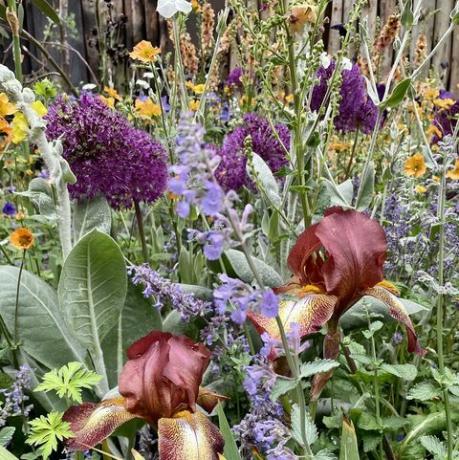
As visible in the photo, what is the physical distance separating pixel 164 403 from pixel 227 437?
102 millimetres

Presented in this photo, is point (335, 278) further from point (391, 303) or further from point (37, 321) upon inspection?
point (37, 321)

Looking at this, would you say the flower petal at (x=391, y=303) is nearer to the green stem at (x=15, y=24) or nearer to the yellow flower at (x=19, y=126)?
the yellow flower at (x=19, y=126)

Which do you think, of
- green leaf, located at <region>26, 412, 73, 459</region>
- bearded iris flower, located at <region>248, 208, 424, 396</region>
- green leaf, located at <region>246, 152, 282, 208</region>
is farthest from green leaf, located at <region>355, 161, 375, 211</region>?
green leaf, located at <region>26, 412, 73, 459</region>

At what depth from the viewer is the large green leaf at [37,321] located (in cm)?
122

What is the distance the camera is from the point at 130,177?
4.22 feet

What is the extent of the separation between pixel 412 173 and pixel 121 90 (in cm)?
271

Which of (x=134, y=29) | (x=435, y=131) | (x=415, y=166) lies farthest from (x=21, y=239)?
(x=134, y=29)

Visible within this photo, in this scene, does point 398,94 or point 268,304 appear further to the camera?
point 398,94

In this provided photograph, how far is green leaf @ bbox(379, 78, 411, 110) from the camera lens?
1013mm

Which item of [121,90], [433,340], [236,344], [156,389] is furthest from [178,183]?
[121,90]

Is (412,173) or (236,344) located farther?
(412,173)

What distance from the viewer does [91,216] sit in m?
1.29

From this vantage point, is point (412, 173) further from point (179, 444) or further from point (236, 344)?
point (179, 444)

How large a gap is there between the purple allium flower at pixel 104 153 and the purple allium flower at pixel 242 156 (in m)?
0.18
